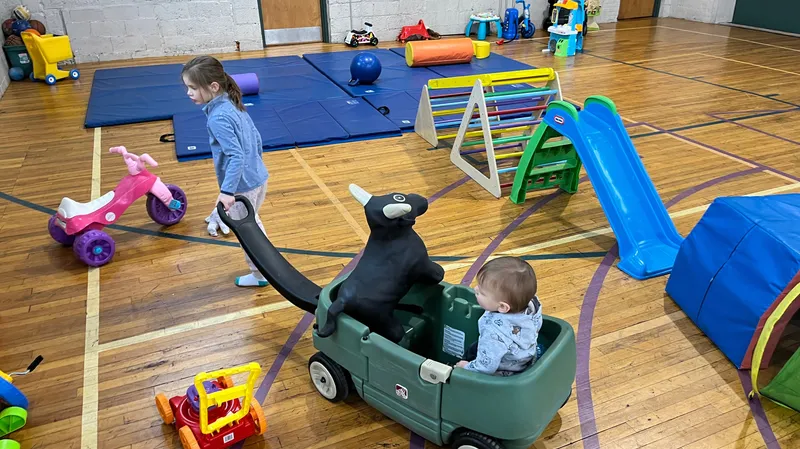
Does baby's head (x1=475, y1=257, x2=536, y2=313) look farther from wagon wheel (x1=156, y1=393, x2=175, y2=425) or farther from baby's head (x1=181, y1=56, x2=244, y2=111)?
baby's head (x1=181, y1=56, x2=244, y2=111)

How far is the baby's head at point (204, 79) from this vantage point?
3.12 m

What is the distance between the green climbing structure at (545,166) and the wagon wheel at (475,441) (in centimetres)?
276

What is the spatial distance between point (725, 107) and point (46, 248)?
746 centimetres

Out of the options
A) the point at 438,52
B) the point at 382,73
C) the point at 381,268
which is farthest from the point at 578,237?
the point at 438,52

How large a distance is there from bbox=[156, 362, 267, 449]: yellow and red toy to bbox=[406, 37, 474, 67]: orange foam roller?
709cm

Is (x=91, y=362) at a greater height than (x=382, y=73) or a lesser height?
lesser

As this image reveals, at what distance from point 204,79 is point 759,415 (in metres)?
3.24

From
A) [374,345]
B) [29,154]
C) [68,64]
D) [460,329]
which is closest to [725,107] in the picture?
[460,329]

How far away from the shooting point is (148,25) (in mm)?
9711

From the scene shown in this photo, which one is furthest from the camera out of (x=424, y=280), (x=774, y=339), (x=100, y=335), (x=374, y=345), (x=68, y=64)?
(x=68, y=64)

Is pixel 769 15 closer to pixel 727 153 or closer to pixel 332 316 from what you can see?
pixel 727 153

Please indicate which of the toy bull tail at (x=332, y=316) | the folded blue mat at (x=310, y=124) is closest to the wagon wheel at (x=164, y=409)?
the toy bull tail at (x=332, y=316)

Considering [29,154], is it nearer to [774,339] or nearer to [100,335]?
[100,335]

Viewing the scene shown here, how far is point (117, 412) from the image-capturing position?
2.72m
